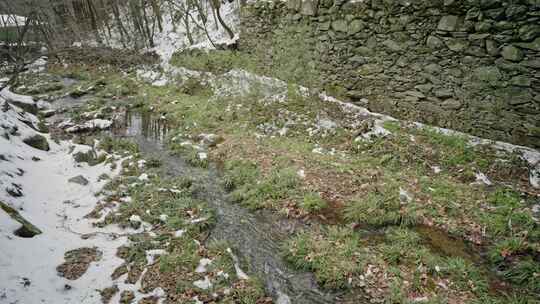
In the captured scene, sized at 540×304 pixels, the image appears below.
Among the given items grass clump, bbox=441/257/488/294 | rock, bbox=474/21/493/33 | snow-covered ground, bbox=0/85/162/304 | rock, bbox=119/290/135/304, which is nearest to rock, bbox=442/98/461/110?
rock, bbox=474/21/493/33

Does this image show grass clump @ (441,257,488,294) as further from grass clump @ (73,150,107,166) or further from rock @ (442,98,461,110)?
grass clump @ (73,150,107,166)

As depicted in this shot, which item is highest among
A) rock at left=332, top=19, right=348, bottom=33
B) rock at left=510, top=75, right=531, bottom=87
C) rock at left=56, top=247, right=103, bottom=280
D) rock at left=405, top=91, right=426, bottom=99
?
rock at left=332, top=19, right=348, bottom=33

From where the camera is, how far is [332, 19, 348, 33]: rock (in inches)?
324

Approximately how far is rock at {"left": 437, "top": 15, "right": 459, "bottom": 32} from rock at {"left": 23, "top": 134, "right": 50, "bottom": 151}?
967 cm

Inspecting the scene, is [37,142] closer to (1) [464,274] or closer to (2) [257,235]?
(2) [257,235]

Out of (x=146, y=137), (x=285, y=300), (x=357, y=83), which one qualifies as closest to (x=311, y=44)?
(x=357, y=83)

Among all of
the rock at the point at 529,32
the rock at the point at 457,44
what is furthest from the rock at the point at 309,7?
the rock at the point at 529,32

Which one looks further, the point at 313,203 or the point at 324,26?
the point at 324,26

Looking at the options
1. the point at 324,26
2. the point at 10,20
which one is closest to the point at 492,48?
the point at 324,26

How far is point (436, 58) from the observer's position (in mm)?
6715

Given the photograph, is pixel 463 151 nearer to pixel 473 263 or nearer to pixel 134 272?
pixel 473 263

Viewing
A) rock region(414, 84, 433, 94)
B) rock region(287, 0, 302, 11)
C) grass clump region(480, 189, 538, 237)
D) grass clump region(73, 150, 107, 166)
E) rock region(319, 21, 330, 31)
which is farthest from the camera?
rock region(287, 0, 302, 11)

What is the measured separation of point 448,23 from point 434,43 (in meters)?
0.46

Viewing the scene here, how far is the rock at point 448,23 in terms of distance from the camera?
6301 mm
